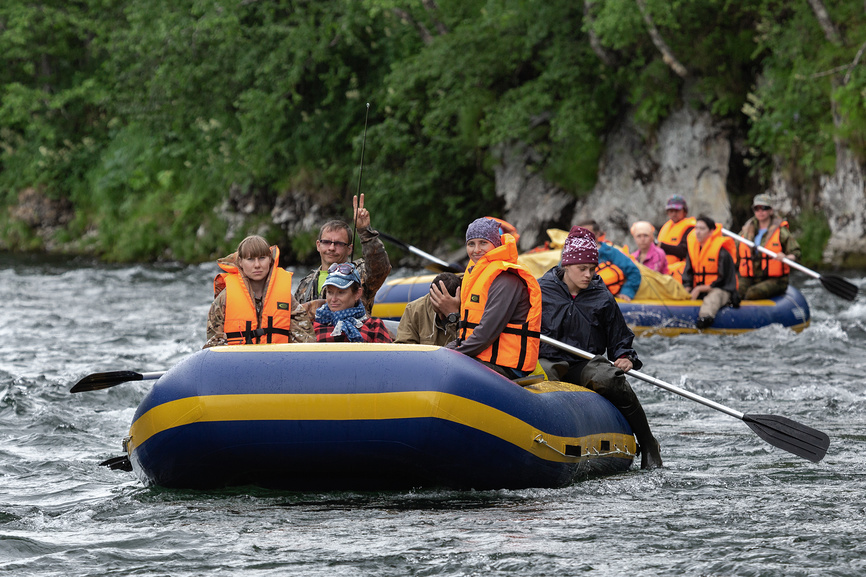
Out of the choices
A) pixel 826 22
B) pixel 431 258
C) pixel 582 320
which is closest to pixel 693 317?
pixel 431 258

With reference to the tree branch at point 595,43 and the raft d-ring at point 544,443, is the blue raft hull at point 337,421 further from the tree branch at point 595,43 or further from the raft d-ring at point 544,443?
the tree branch at point 595,43

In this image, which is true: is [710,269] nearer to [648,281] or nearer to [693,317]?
[693,317]

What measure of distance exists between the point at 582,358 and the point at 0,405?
3869 millimetres

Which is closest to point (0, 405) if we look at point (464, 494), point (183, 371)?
point (183, 371)

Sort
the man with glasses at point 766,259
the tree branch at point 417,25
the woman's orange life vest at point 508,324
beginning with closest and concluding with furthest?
the woman's orange life vest at point 508,324 < the man with glasses at point 766,259 < the tree branch at point 417,25

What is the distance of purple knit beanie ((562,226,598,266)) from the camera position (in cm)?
572

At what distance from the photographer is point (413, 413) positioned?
4590 millimetres

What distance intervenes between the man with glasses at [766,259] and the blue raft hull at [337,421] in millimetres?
7487

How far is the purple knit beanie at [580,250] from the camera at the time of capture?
18.8 ft

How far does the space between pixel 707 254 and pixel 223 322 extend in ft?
22.1

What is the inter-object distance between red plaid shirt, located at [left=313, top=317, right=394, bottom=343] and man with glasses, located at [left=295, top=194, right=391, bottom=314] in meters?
0.65

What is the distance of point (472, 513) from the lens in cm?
470

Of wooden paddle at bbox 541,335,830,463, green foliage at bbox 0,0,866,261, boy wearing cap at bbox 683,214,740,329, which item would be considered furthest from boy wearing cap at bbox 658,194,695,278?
wooden paddle at bbox 541,335,830,463

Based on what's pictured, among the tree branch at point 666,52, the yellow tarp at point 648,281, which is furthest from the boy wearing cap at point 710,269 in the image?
the tree branch at point 666,52
